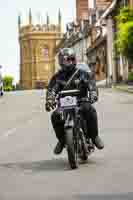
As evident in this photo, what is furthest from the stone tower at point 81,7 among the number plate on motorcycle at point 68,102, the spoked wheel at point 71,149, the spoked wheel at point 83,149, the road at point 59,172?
the spoked wheel at point 71,149

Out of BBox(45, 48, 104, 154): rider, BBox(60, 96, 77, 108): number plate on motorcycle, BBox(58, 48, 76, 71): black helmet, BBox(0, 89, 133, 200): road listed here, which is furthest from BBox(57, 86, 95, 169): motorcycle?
BBox(58, 48, 76, 71): black helmet

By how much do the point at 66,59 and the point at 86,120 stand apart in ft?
3.21

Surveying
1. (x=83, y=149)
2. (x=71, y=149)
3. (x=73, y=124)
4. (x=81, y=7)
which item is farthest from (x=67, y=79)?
(x=81, y=7)

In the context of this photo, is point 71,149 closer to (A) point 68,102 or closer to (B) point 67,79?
(A) point 68,102

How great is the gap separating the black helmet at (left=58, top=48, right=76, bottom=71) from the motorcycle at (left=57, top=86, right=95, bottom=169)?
40cm

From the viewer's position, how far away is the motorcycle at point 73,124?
10.4 m

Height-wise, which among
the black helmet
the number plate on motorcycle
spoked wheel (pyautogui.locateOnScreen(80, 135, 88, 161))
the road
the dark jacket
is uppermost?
the black helmet

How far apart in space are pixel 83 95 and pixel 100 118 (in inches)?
476

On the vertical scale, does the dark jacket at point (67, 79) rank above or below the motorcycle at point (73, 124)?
above

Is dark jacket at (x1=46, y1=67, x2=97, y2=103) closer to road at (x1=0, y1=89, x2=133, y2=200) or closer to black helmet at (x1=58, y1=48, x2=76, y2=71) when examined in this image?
black helmet at (x1=58, y1=48, x2=76, y2=71)

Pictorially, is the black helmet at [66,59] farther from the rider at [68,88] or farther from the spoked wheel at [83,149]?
the spoked wheel at [83,149]

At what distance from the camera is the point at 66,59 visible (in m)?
10.9

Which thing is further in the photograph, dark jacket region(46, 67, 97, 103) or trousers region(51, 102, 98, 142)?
dark jacket region(46, 67, 97, 103)

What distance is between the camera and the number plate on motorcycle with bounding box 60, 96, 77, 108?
10578 millimetres
